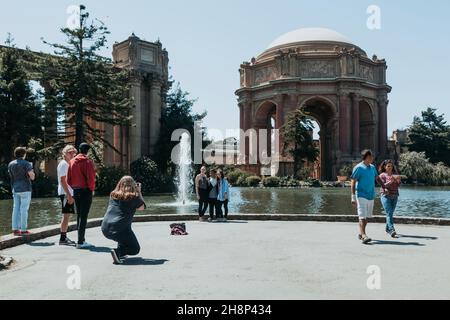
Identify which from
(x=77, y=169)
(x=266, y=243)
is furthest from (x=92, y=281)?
(x=266, y=243)

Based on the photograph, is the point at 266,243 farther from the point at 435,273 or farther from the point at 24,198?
the point at 24,198

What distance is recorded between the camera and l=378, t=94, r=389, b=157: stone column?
210ft

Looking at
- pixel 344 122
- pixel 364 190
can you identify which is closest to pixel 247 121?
pixel 344 122

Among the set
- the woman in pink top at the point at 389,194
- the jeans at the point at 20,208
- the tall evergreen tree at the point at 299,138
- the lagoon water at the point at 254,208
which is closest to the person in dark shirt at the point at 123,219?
the jeans at the point at 20,208

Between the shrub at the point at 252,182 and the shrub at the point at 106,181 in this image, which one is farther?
the shrub at the point at 252,182

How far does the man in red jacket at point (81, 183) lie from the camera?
26.1 ft

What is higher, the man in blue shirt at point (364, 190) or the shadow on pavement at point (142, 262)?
the man in blue shirt at point (364, 190)

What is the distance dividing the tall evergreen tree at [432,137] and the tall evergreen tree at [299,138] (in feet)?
87.9

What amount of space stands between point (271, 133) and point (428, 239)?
59.9 metres

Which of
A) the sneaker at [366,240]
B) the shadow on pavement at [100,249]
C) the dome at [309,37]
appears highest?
the dome at [309,37]

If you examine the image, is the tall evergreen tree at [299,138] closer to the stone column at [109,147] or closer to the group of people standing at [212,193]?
the stone column at [109,147]

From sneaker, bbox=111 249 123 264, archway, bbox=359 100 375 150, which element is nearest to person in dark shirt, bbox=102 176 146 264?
sneaker, bbox=111 249 123 264

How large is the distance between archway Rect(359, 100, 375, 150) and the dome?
9.37 metres

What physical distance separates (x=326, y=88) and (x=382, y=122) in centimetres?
1059
